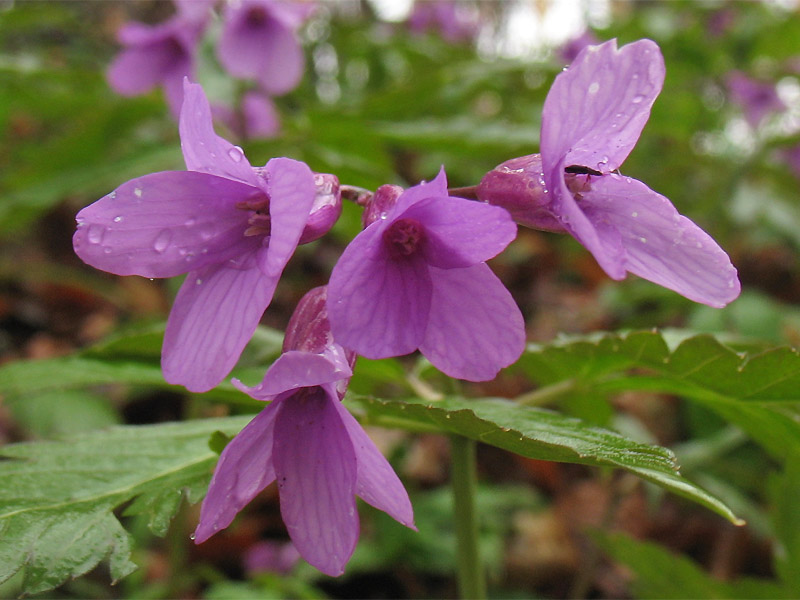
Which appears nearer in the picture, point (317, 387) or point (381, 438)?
point (317, 387)

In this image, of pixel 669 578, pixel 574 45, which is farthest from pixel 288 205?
pixel 574 45

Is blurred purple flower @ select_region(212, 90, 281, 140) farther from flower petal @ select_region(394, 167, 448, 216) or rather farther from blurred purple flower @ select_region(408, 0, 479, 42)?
blurred purple flower @ select_region(408, 0, 479, 42)

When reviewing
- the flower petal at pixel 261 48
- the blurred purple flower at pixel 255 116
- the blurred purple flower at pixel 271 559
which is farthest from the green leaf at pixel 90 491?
the blurred purple flower at pixel 255 116

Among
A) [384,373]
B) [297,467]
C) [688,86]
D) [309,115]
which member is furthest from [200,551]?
[688,86]

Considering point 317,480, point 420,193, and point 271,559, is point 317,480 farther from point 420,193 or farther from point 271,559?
point 271,559

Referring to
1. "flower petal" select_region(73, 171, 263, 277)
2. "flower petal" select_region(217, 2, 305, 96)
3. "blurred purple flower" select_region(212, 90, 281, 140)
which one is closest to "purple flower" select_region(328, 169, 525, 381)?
"flower petal" select_region(73, 171, 263, 277)

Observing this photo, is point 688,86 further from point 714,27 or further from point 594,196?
point 594,196
